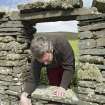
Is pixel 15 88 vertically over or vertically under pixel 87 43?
under

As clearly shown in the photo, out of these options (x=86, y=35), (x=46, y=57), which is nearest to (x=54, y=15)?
(x=86, y=35)

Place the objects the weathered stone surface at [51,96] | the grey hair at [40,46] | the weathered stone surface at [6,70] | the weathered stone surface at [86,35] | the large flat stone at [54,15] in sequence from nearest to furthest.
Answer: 1. the weathered stone surface at [51,96]
2. the grey hair at [40,46]
3. the weathered stone surface at [86,35]
4. the large flat stone at [54,15]
5. the weathered stone surface at [6,70]

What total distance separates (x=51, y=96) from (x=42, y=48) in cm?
65

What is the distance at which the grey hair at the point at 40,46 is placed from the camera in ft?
15.3

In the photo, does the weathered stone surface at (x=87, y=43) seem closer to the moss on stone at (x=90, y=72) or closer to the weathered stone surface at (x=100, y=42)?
the weathered stone surface at (x=100, y=42)

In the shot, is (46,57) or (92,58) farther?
(92,58)

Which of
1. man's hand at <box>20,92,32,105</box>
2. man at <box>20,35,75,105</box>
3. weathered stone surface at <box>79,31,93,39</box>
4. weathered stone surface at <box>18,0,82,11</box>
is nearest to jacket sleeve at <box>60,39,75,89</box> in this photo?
man at <box>20,35,75,105</box>

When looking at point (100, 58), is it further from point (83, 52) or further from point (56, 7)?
point (56, 7)

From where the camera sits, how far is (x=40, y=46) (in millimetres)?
4648

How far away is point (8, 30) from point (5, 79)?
3.97ft

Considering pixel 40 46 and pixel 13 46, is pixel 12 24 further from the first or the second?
pixel 40 46

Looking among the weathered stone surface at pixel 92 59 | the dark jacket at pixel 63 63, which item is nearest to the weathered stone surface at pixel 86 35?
the weathered stone surface at pixel 92 59

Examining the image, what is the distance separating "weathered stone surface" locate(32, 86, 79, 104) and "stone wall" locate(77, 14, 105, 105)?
1968mm

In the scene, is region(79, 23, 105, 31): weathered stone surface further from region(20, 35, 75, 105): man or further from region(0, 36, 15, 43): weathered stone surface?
region(0, 36, 15, 43): weathered stone surface
